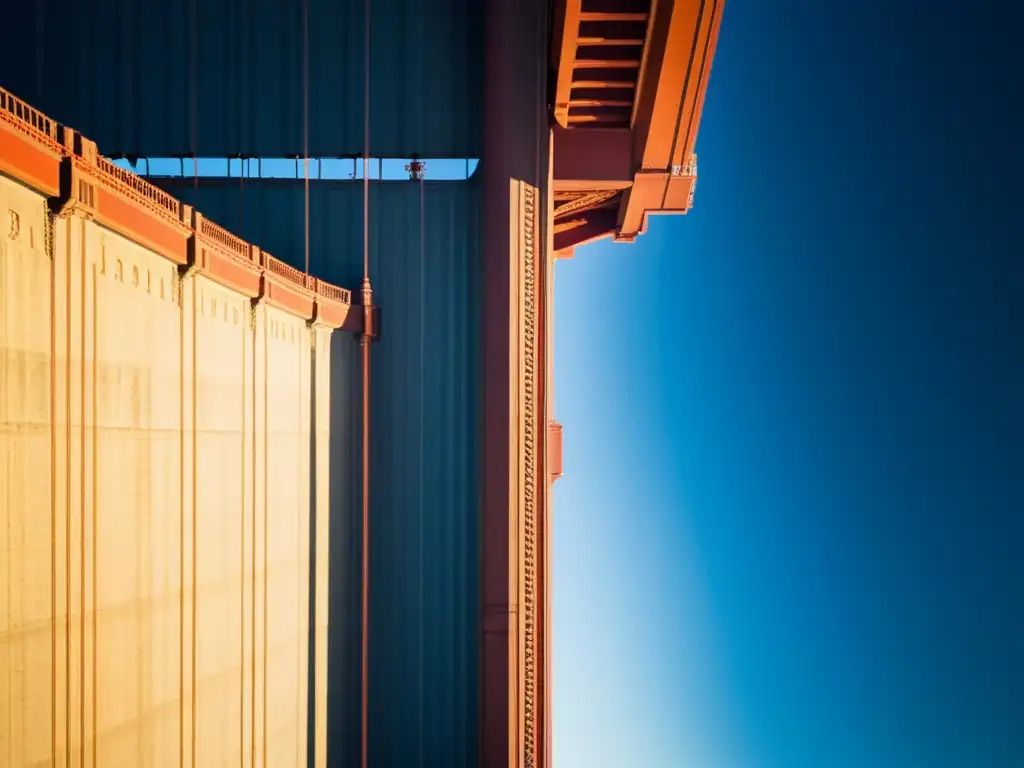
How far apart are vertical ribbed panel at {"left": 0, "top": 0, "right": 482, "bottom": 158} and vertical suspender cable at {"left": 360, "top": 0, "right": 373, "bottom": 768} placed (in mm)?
150

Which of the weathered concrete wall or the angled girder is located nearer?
the weathered concrete wall

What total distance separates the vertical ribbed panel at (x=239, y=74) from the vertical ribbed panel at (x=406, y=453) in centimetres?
101

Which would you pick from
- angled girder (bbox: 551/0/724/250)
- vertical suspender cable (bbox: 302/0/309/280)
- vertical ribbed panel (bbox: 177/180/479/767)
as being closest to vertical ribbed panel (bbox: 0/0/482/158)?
vertical suspender cable (bbox: 302/0/309/280)

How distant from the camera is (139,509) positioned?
7.04m

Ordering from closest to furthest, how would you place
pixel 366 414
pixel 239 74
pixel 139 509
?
pixel 139 509 < pixel 366 414 < pixel 239 74

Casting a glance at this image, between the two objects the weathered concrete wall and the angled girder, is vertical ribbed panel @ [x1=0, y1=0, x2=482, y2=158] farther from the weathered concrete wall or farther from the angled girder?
the weathered concrete wall

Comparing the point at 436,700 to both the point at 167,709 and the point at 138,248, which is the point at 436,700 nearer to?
the point at 167,709

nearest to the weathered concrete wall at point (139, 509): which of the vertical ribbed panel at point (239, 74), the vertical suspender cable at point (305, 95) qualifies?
the vertical suspender cable at point (305, 95)

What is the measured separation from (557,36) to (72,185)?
9.24 metres

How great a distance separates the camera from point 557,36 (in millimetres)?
12781

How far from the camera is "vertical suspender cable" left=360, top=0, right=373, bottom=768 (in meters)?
13.0

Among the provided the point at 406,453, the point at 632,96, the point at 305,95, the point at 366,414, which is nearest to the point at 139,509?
the point at 366,414

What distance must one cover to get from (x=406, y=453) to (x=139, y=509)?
22.7 feet

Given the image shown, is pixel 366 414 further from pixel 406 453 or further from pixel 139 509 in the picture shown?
pixel 139 509
